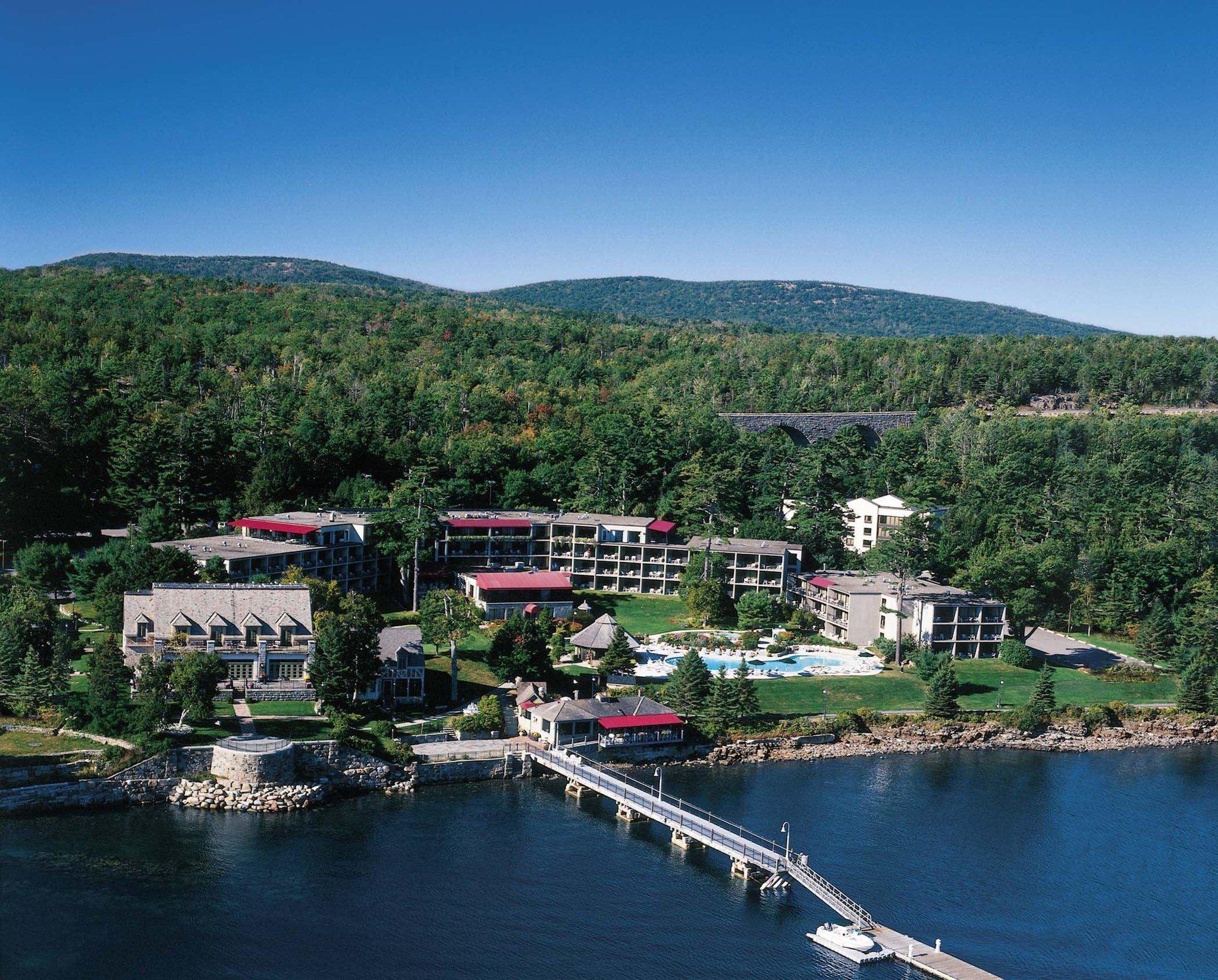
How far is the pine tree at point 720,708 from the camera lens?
34969 mm

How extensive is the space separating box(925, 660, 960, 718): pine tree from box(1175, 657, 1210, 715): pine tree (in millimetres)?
8774

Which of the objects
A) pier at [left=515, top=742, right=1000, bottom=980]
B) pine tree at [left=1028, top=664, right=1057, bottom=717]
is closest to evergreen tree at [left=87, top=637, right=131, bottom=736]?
pier at [left=515, top=742, right=1000, bottom=980]

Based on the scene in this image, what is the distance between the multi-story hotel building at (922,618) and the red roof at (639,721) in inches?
488

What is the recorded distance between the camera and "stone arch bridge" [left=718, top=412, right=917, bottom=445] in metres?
67.8

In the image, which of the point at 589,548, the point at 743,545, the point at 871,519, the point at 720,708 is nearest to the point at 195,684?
the point at 720,708

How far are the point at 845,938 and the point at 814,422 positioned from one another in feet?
160

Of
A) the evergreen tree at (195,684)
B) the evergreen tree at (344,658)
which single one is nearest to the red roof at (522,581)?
the evergreen tree at (344,658)

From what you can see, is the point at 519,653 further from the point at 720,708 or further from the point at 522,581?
the point at 522,581

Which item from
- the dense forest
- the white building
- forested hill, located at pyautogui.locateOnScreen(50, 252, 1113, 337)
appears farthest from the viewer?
forested hill, located at pyautogui.locateOnScreen(50, 252, 1113, 337)

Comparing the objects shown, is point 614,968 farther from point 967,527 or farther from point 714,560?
point 967,527

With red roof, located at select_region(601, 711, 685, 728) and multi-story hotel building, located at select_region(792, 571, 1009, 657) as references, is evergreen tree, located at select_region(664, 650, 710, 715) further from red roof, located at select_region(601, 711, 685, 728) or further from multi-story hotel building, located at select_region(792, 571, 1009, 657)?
multi-story hotel building, located at select_region(792, 571, 1009, 657)

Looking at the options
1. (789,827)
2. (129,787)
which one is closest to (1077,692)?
(789,827)

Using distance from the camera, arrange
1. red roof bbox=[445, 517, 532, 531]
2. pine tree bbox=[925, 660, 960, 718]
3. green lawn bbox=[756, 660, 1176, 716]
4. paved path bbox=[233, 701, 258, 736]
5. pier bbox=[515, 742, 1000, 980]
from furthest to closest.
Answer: red roof bbox=[445, 517, 532, 531] < green lawn bbox=[756, 660, 1176, 716] < pine tree bbox=[925, 660, 960, 718] < paved path bbox=[233, 701, 258, 736] < pier bbox=[515, 742, 1000, 980]

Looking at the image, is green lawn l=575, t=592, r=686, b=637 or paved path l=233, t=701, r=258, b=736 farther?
green lawn l=575, t=592, r=686, b=637
